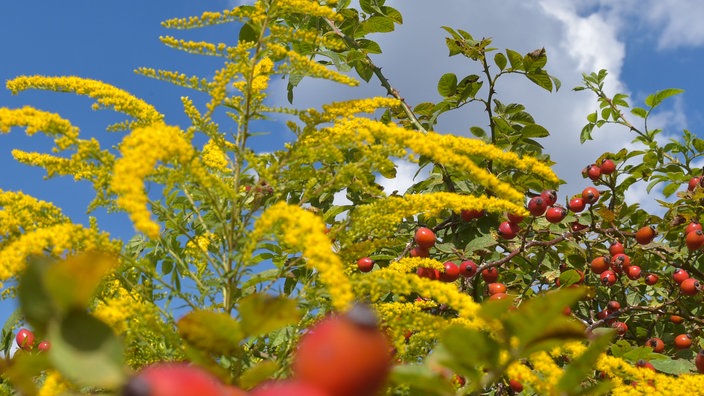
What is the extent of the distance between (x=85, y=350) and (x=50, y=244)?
94 cm

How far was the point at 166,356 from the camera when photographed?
1656 millimetres

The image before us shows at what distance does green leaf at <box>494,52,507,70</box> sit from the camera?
14.1ft

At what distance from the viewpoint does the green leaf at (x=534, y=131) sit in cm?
444

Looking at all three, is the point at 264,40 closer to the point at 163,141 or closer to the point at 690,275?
the point at 163,141

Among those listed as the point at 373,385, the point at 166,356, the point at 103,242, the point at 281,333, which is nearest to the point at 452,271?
the point at 281,333

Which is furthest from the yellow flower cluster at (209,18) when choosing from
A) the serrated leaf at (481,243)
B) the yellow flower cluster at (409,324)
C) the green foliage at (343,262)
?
the serrated leaf at (481,243)

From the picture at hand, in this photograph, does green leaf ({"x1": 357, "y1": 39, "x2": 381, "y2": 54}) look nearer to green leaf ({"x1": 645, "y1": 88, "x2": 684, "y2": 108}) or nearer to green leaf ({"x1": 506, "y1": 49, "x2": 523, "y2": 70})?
green leaf ({"x1": 506, "y1": 49, "x2": 523, "y2": 70})

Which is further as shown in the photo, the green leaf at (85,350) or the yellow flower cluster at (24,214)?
the yellow flower cluster at (24,214)

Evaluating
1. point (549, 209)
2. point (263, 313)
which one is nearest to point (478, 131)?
point (549, 209)

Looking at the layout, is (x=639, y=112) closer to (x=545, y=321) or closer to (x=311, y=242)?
(x=311, y=242)

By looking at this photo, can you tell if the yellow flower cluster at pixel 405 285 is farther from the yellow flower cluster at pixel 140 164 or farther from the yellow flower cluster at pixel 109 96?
the yellow flower cluster at pixel 109 96

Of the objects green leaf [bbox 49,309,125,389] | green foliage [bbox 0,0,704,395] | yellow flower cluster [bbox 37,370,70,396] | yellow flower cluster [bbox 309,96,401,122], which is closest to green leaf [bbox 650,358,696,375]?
green foliage [bbox 0,0,704,395]

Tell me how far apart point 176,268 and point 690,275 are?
3631 millimetres

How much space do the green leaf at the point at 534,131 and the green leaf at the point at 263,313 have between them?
12.9ft
